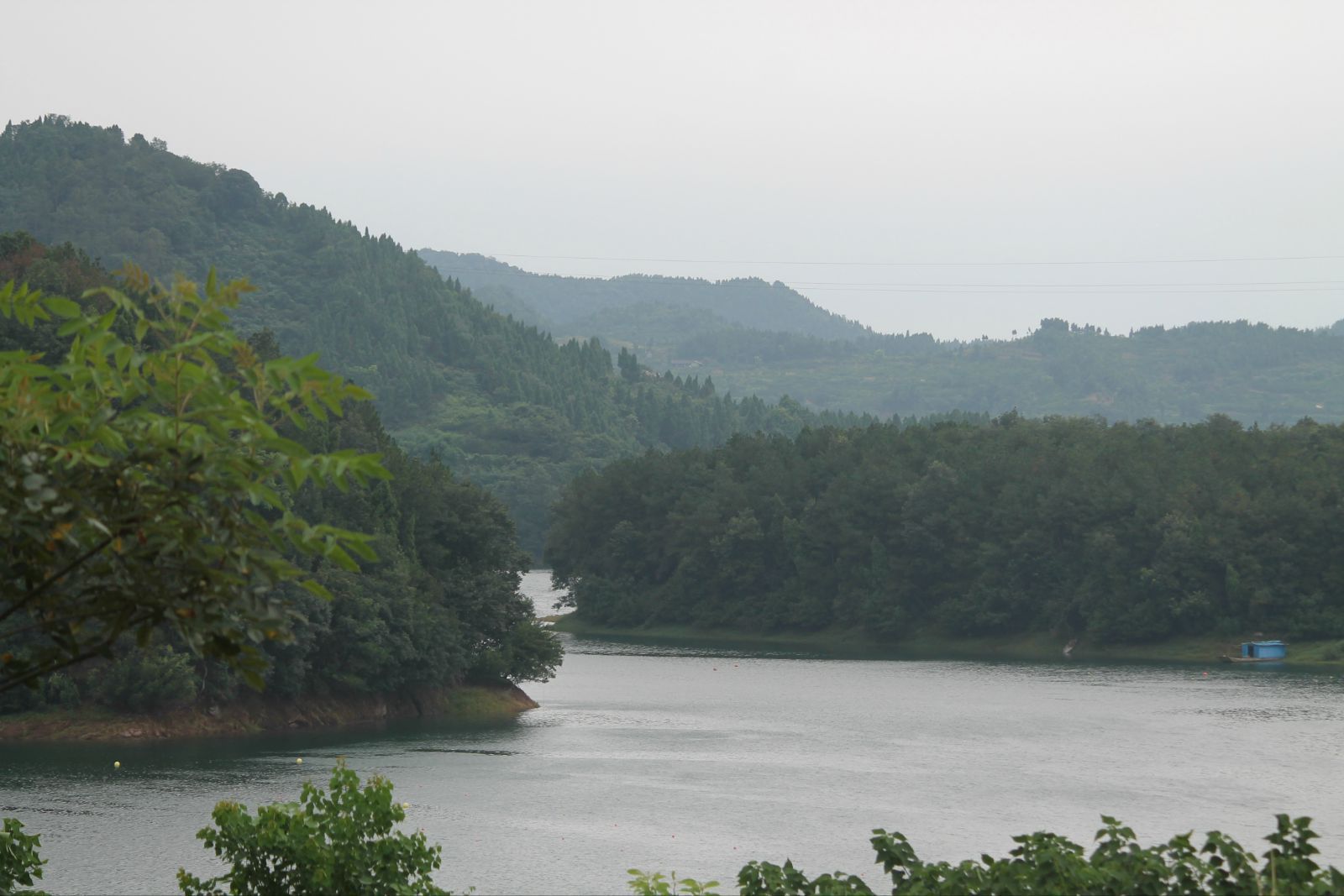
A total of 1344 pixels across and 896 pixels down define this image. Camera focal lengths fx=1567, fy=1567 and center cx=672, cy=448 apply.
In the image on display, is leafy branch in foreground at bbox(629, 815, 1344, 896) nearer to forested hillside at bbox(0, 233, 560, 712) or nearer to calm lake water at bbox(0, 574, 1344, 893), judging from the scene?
calm lake water at bbox(0, 574, 1344, 893)

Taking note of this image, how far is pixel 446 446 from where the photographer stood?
181 meters

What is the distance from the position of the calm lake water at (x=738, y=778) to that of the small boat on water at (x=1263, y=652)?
1110 cm

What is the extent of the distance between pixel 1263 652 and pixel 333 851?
3283 inches

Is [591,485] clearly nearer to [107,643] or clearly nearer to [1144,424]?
[1144,424]

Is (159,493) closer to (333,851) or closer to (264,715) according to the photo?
(333,851)

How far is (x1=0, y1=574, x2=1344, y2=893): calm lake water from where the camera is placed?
3884 centimetres

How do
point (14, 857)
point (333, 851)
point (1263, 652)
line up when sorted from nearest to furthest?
1. point (14, 857)
2. point (333, 851)
3. point (1263, 652)

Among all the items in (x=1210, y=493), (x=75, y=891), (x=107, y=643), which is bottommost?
(x=75, y=891)

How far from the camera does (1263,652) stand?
91.0 meters

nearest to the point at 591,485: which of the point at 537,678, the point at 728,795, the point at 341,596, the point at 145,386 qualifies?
the point at 537,678

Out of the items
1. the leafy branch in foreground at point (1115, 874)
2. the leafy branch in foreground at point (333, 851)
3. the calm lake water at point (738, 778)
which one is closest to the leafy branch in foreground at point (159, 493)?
the leafy branch in foreground at point (1115, 874)

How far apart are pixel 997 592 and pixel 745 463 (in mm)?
32202

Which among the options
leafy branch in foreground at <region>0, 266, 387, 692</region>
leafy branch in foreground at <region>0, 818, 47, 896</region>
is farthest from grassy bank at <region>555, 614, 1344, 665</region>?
leafy branch in foreground at <region>0, 266, 387, 692</region>

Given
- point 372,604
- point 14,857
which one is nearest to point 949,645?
point 372,604
